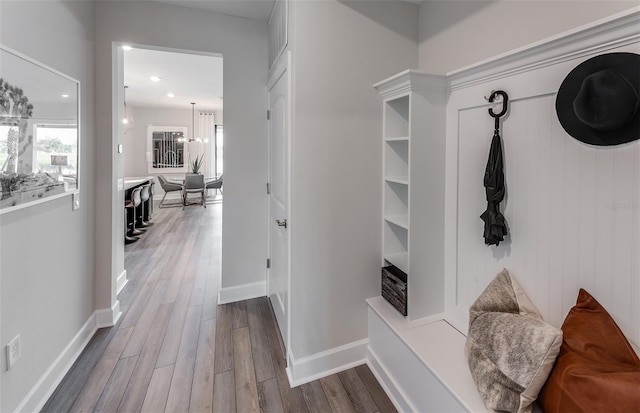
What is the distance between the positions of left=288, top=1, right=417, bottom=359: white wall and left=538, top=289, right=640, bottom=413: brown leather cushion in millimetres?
1077

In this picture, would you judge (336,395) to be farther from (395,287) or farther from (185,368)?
(185,368)

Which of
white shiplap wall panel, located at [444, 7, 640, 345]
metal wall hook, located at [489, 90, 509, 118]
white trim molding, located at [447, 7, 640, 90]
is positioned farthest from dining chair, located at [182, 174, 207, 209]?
metal wall hook, located at [489, 90, 509, 118]

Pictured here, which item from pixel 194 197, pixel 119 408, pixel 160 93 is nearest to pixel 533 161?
pixel 119 408

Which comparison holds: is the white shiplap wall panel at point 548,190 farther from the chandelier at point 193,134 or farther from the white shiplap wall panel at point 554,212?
the chandelier at point 193,134

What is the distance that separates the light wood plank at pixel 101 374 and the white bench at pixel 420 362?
165 centimetres

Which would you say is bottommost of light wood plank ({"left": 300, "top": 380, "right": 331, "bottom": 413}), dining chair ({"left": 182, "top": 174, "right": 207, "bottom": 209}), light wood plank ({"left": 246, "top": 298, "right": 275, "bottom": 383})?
light wood plank ({"left": 300, "top": 380, "right": 331, "bottom": 413})

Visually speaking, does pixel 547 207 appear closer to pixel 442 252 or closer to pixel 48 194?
pixel 442 252

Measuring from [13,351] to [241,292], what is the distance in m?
1.61

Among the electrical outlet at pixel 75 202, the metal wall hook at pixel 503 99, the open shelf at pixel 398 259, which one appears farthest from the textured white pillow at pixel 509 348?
the electrical outlet at pixel 75 202

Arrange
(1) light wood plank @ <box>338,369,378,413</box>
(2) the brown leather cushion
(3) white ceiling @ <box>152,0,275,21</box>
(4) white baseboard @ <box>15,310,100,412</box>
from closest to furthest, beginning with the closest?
(2) the brown leather cushion → (4) white baseboard @ <box>15,310,100,412</box> → (1) light wood plank @ <box>338,369,378,413</box> → (3) white ceiling @ <box>152,0,275,21</box>

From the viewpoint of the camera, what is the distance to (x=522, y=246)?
4.74ft

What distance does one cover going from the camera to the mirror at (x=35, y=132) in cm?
134

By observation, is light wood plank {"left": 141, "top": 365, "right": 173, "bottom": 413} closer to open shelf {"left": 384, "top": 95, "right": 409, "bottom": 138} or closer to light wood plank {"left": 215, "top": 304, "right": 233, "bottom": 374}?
light wood plank {"left": 215, "top": 304, "right": 233, "bottom": 374}

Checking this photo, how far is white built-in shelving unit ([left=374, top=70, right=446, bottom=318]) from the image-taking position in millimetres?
1724
